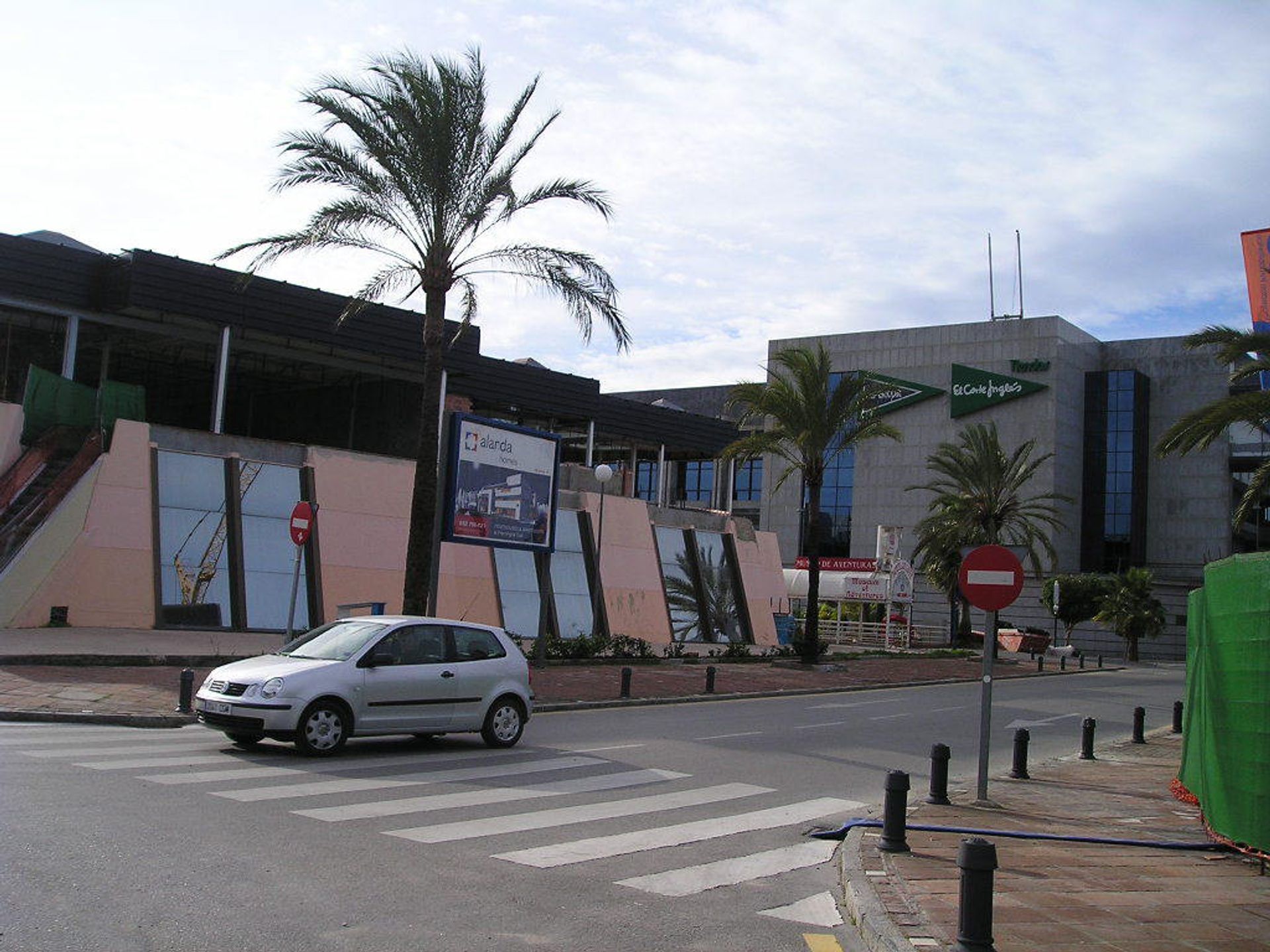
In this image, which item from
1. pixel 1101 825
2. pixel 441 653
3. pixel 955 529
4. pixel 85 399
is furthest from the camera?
pixel 955 529

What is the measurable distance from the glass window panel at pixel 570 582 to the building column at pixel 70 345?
→ 13.5 meters

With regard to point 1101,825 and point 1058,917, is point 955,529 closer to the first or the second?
point 1101,825

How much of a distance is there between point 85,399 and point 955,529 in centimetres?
3322

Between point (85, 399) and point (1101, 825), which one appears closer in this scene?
point (1101, 825)

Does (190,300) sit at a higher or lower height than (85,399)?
higher

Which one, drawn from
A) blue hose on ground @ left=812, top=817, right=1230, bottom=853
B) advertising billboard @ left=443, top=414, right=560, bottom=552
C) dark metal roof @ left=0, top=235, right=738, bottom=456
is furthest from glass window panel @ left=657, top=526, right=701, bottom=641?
blue hose on ground @ left=812, top=817, right=1230, bottom=853

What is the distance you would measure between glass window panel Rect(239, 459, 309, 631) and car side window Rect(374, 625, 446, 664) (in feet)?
49.6

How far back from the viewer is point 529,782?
11117 millimetres

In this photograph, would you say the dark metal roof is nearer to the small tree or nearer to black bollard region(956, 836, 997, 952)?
black bollard region(956, 836, 997, 952)

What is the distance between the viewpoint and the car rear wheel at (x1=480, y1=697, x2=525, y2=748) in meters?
13.3

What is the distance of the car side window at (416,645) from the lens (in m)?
12.6

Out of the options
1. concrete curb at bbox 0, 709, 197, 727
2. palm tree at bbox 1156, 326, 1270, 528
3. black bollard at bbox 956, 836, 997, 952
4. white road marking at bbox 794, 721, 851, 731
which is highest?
palm tree at bbox 1156, 326, 1270, 528

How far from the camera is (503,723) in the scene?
13.5 meters

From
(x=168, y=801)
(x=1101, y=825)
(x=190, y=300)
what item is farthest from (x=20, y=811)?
(x=190, y=300)
